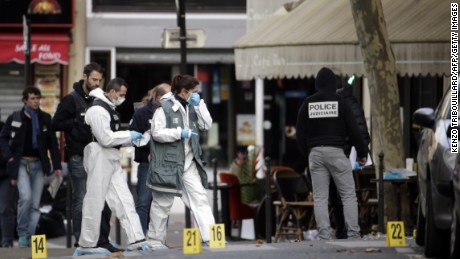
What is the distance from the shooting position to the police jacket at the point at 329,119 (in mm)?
14961

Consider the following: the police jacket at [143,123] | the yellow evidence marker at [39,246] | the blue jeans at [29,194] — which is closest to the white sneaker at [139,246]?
the yellow evidence marker at [39,246]

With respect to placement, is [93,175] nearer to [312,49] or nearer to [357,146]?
[357,146]

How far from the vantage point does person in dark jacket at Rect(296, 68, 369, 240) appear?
15.0 metres

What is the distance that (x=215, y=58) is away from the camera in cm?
2816

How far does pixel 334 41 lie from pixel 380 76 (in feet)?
4.13

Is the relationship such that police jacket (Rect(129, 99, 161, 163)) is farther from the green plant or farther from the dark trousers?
the green plant

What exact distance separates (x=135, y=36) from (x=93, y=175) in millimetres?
14641

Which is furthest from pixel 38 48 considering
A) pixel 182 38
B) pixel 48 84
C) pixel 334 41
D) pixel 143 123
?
pixel 143 123

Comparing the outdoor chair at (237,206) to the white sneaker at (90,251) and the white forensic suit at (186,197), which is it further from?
the white sneaker at (90,251)

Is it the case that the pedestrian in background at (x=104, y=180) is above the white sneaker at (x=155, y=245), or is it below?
above

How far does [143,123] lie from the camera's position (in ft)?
52.7

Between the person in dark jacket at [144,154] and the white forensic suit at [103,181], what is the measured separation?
1818mm

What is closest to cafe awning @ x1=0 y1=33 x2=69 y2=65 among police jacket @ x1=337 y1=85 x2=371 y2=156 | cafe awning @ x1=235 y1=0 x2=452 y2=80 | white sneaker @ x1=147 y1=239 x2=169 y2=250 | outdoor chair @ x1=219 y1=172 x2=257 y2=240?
outdoor chair @ x1=219 y1=172 x2=257 y2=240

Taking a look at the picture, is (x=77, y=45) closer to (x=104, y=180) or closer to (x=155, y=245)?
(x=155, y=245)
